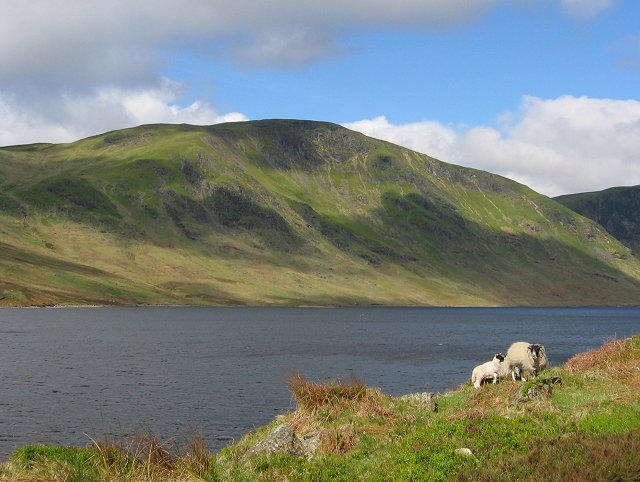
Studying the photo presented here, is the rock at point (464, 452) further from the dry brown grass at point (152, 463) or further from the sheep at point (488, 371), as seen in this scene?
the sheep at point (488, 371)

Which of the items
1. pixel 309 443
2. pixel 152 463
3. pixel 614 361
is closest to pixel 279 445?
pixel 309 443

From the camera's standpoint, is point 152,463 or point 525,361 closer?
point 152,463

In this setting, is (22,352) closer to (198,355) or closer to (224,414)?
(198,355)

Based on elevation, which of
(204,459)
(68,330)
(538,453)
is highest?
(538,453)

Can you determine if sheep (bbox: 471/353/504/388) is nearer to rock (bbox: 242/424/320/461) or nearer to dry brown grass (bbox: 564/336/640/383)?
dry brown grass (bbox: 564/336/640/383)

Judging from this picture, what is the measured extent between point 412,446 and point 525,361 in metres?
15.8

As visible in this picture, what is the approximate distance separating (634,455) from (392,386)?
54.2 metres

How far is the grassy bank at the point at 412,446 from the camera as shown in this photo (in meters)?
16.0

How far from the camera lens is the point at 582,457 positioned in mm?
15555

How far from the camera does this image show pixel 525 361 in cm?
3291

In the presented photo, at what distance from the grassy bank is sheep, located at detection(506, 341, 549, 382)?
407 cm

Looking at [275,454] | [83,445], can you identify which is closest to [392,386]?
[83,445]

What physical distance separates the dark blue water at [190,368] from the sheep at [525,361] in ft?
60.8

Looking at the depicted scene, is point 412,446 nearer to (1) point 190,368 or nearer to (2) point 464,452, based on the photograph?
(2) point 464,452
